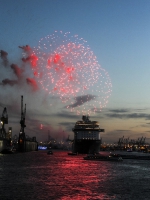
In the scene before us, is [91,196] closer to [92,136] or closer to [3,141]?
[92,136]

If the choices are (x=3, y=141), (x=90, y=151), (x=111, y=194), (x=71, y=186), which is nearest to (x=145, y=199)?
(x=111, y=194)

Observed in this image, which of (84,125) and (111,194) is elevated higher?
(84,125)

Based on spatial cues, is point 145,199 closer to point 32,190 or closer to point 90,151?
point 32,190

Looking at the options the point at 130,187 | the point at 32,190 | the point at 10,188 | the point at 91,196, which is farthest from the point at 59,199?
the point at 130,187

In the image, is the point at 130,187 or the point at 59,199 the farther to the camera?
the point at 130,187

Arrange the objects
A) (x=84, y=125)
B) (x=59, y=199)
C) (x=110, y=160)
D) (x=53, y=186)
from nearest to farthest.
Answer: (x=59, y=199)
(x=53, y=186)
(x=110, y=160)
(x=84, y=125)

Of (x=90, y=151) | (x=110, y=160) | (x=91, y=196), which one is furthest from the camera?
(x=90, y=151)
